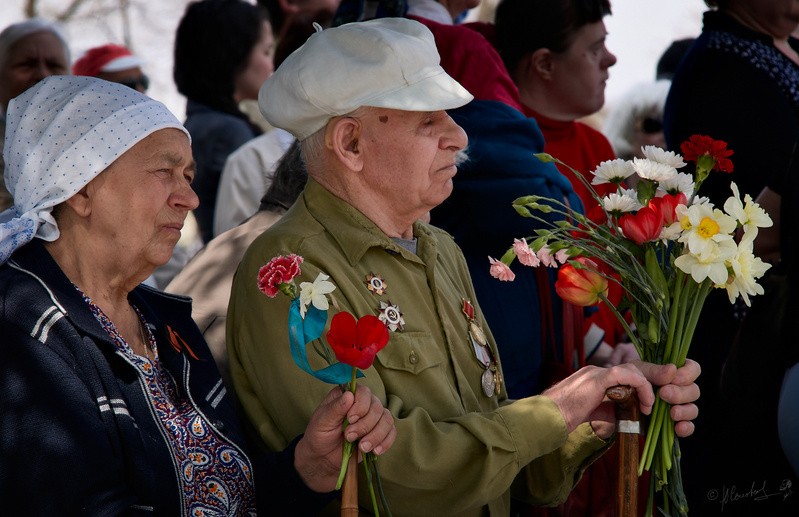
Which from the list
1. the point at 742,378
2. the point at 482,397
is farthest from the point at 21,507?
the point at 742,378

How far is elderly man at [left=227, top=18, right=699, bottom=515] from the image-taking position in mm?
2910

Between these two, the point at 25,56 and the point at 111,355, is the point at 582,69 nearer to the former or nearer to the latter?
the point at 25,56

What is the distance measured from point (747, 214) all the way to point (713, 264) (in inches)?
7.0

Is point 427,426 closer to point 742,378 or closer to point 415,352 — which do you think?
point 415,352

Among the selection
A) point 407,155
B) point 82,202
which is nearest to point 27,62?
point 82,202

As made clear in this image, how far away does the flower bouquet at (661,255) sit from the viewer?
113 inches

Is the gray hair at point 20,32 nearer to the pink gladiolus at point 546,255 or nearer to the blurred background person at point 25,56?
the blurred background person at point 25,56

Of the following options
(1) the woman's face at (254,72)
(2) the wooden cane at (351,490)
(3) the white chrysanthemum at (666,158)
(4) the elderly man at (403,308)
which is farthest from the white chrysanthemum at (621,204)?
(1) the woman's face at (254,72)

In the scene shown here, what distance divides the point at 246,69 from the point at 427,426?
331 centimetres

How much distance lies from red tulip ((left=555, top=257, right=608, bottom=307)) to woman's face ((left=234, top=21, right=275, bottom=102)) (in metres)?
3.09

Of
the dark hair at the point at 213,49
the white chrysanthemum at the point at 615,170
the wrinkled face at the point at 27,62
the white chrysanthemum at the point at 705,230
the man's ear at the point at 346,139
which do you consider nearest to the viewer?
the white chrysanthemum at the point at 705,230

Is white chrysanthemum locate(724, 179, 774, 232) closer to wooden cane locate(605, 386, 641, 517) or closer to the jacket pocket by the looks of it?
wooden cane locate(605, 386, 641, 517)

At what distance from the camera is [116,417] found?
2.69m
